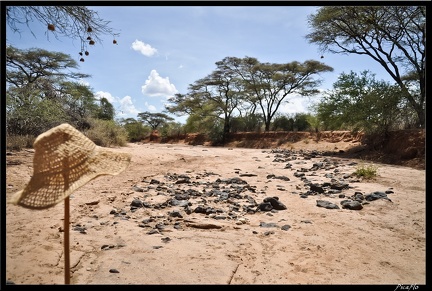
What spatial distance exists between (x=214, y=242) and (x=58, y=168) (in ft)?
6.67

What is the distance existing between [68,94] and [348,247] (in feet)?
29.9

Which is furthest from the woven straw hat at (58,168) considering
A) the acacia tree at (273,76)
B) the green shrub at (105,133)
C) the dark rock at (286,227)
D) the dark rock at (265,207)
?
the acacia tree at (273,76)

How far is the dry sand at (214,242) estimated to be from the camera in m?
2.43

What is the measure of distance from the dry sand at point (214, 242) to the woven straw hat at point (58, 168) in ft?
2.40

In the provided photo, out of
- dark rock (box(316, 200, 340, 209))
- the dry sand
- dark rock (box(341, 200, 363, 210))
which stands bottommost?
the dry sand

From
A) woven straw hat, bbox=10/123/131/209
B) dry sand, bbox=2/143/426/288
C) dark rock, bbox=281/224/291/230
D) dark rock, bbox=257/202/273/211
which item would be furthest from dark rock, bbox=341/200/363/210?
woven straw hat, bbox=10/123/131/209

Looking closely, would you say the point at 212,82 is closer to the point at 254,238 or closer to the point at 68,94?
the point at 68,94

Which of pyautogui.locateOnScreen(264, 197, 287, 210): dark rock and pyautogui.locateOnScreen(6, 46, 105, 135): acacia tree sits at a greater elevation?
pyautogui.locateOnScreen(6, 46, 105, 135): acacia tree

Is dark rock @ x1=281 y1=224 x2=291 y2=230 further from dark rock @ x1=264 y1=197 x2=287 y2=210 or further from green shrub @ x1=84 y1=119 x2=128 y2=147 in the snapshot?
green shrub @ x1=84 y1=119 x2=128 y2=147

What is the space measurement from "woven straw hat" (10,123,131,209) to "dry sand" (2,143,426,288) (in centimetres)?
73

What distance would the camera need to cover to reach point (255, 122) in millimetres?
27219

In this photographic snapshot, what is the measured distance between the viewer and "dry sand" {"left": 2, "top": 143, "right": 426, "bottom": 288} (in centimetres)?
243

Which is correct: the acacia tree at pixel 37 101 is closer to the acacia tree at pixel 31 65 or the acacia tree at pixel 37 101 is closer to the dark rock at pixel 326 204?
the acacia tree at pixel 31 65
